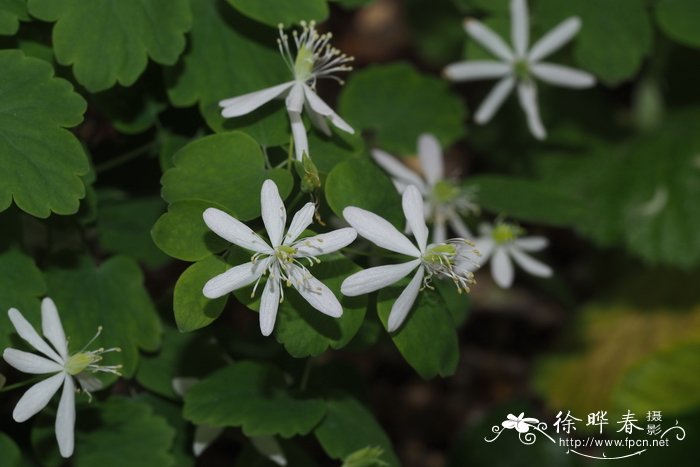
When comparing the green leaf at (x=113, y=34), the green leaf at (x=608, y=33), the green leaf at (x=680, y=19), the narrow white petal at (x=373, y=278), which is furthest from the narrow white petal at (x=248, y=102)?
the green leaf at (x=680, y=19)

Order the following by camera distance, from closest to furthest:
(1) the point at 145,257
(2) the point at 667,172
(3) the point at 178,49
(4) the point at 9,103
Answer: (4) the point at 9,103
(3) the point at 178,49
(1) the point at 145,257
(2) the point at 667,172

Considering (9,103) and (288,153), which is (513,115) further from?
(9,103)

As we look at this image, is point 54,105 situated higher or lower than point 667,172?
lower

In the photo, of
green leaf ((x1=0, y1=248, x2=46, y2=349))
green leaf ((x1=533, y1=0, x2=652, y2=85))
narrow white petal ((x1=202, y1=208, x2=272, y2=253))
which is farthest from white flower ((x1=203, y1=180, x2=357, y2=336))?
green leaf ((x1=533, y1=0, x2=652, y2=85))

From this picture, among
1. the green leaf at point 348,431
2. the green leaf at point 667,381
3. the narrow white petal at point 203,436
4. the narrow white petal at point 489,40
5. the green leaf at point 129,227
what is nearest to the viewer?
the green leaf at point 348,431

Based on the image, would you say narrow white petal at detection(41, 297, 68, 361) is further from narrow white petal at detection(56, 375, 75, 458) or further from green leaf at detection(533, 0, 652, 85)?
green leaf at detection(533, 0, 652, 85)

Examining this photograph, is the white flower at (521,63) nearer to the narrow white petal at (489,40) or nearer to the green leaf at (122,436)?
the narrow white petal at (489,40)

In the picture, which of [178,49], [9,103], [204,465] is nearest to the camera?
[9,103]

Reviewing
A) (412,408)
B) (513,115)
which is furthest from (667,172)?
(412,408)
